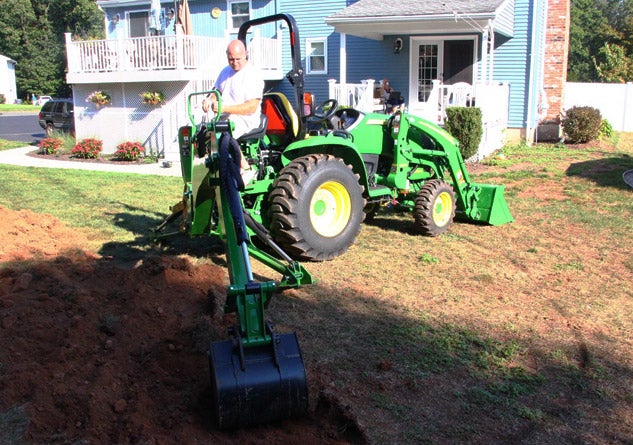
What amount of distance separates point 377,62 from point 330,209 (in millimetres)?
14033

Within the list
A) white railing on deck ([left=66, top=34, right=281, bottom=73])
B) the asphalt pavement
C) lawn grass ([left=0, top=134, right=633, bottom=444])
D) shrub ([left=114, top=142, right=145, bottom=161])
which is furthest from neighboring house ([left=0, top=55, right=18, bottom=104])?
lawn grass ([left=0, top=134, right=633, bottom=444])

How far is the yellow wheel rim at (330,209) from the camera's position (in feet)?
22.8

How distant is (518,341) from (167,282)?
303 cm

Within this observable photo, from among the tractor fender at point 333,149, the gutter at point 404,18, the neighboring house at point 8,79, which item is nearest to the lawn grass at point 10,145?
the gutter at point 404,18

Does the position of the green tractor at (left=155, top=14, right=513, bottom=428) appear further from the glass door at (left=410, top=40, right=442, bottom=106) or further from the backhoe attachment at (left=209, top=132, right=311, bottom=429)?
the glass door at (left=410, top=40, right=442, bottom=106)

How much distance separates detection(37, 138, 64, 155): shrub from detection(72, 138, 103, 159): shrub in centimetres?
100

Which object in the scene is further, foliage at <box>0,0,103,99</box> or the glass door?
foliage at <box>0,0,103,99</box>

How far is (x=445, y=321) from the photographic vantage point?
17.3 ft

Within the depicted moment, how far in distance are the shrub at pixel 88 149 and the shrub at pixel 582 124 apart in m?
13.2

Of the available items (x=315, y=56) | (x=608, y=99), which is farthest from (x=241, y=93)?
(x=608, y=99)

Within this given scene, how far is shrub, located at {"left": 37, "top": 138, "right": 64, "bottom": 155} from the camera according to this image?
1830 cm

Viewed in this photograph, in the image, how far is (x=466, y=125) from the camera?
14.2 meters

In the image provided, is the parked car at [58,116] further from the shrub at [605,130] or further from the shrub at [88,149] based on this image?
the shrub at [605,130]

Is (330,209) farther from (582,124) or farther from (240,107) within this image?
(582,124)
